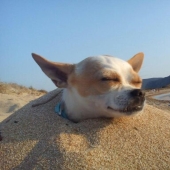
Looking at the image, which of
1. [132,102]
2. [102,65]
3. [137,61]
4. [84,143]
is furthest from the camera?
[137,61]

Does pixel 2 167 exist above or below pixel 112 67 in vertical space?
below

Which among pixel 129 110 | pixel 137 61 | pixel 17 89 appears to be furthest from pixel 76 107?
pixel 17 89

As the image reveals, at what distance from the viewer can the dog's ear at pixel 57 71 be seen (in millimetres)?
3412

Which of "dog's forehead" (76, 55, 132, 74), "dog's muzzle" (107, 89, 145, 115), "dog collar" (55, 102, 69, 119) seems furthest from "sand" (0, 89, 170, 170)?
"dog's forehead" (76, 55, 132, 74)

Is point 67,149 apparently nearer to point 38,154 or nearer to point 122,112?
point 38,154

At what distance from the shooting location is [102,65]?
10.5 ft

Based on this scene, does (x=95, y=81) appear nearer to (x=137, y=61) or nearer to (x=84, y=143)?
(x=84, y=143)

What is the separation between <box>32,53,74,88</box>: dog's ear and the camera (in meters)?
3.41

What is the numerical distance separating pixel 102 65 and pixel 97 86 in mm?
266

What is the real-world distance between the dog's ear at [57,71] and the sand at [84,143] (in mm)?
386

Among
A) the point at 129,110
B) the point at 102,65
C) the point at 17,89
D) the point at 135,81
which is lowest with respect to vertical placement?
the point at 17,89

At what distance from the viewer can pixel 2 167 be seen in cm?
258

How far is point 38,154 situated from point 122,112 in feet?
2.84

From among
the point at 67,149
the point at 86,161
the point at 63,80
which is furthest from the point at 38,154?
the point at 63,80
